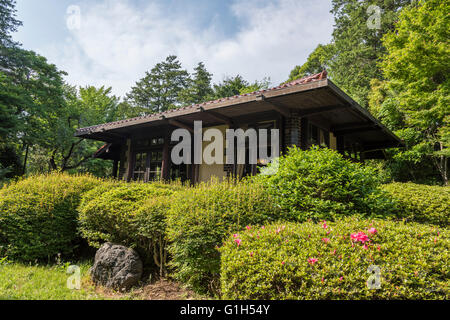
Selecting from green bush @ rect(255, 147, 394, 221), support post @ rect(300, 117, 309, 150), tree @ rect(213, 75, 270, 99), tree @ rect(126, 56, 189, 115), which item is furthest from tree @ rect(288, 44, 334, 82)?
green bush @ rect(255, 147, 394, 221)

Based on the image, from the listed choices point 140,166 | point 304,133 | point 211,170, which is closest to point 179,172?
point 211,170

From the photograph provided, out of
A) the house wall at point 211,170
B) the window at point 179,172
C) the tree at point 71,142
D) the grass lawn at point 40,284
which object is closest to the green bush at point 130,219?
the grass lawn at point 40,284

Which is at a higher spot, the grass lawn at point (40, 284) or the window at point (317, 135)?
the window at point (317, 135)

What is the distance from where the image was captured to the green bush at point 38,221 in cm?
488

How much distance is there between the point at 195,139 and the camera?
9.30 meters

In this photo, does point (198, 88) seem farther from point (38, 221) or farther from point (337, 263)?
point (337, 263)

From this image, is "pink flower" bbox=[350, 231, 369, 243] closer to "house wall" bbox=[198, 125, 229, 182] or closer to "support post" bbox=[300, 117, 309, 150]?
"support post" bbox=[300, 117, 309, 150]

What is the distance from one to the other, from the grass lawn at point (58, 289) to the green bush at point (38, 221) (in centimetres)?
50

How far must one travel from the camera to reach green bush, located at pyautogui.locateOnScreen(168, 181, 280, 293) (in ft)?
11.1

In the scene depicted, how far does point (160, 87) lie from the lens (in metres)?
32.6

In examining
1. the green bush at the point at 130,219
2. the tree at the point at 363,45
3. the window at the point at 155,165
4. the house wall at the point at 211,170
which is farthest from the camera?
the tree at the point at 363,45

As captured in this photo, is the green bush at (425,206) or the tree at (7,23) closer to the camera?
the green bush at (425,206)

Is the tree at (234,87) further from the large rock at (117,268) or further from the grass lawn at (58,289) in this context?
the grass lawn at (58,289)

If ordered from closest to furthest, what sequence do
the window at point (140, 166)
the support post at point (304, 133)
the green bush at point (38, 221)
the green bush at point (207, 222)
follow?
the green bush at point (207, 222)
the green bush at point (38, 221)
the support post at point (304, 133)
the window at point (140, 166)
